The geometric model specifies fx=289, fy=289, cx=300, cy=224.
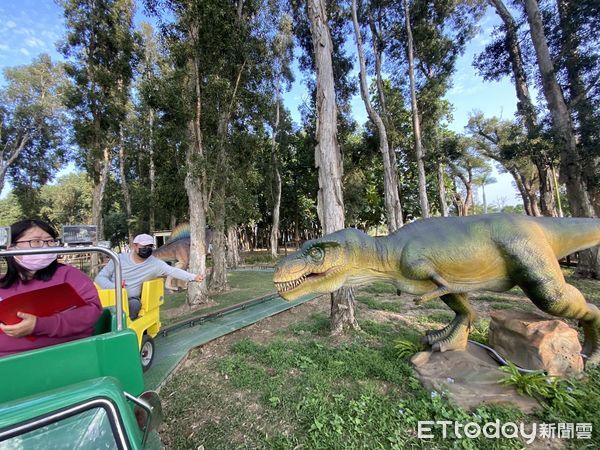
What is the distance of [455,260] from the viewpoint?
8.20 feet

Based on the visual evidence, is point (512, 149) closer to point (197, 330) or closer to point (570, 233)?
point (570, 233)

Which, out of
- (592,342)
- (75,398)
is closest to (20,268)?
(75,398)

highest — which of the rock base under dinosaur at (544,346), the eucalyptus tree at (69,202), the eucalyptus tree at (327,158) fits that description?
the eucalyptus tree at (69,202)

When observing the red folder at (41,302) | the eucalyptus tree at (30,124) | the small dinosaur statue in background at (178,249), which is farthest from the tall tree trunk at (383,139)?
the eucalyptus tree at (30,124)

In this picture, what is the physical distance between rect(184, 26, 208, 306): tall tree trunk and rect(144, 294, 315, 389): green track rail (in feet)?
5.48

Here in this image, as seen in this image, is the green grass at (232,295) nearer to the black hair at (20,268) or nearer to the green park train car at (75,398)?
the black hair at (20,268)

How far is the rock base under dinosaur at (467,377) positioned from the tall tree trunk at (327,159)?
1.43 metres

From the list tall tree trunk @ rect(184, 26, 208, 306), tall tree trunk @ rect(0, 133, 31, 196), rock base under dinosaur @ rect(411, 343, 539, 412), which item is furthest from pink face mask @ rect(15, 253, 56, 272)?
tall tree trunk @ rect(0, 133, 31, 196)

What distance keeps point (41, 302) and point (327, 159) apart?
3.72m

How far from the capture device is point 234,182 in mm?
9180

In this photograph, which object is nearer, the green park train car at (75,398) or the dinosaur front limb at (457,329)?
the green park train car at (75,398)

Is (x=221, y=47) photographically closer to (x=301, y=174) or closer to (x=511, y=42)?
(x=511, y=42)

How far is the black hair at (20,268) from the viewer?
5.79 ft

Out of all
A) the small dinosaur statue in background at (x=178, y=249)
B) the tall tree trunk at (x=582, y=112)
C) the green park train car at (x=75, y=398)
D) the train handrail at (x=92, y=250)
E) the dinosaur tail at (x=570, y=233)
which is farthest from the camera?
the small dinosaur statue in background at (x=178, y=249)
